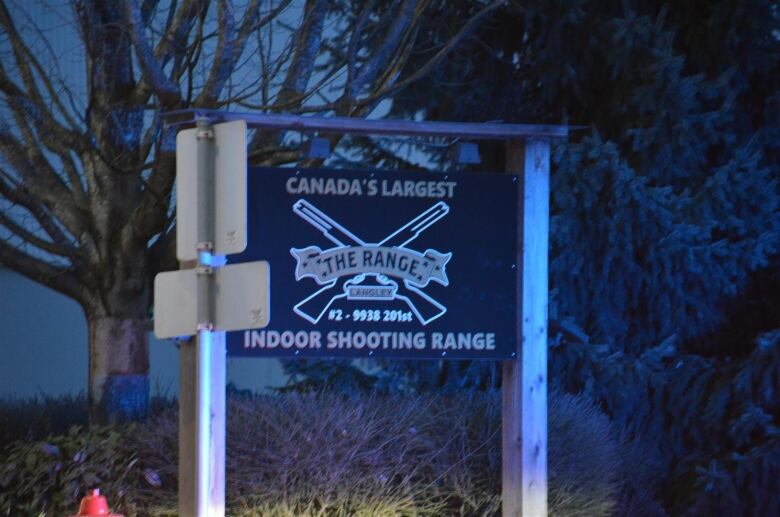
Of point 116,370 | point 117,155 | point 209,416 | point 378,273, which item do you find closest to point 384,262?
point 378,273

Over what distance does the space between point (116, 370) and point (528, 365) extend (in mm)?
3444

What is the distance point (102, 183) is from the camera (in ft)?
33.2

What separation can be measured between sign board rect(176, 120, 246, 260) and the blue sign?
2.04 metres

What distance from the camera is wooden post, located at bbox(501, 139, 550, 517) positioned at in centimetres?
846

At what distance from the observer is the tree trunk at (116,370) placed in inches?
390

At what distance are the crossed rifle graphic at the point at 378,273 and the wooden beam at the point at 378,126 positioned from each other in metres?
0.51

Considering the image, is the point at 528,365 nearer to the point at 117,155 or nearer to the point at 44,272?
the point at 117,155

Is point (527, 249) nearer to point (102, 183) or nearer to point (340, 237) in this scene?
point (340, 237)

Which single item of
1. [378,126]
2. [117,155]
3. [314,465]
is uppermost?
[117,155]

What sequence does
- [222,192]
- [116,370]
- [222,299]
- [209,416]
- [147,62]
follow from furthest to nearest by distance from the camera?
[116,370] → [147,62] → [209,416] → [222,192] → [222,299]

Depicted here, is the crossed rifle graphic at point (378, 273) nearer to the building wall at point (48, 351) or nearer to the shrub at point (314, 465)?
the shrub at point (314, 465)

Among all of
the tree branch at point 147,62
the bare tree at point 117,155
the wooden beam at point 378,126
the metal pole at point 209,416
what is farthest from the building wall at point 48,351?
the wooden beam at point 378,126

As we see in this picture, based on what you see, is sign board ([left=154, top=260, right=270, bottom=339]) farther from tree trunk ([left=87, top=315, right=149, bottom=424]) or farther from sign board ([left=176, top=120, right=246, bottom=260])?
tree trunk ([left=87, top=315, right=149, bottom=424])

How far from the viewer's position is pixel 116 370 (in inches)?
393
